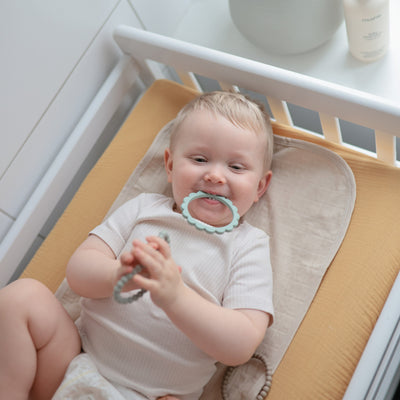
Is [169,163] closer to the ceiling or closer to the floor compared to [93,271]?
closer to the ceiling

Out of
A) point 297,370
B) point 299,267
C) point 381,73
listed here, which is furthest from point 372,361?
point 381,73

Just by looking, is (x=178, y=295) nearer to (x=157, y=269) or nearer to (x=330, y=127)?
(x=157, y=269)

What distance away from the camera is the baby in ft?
2.90

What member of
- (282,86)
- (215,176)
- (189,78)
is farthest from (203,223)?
(189,78)

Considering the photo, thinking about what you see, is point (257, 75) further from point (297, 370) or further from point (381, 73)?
point (297, 370)

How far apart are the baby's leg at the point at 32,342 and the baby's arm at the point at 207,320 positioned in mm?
242

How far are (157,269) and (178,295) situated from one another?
9 centimetres

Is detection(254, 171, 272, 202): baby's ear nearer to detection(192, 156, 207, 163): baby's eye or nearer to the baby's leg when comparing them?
detection(192, 156, 207, 163): baby's eye

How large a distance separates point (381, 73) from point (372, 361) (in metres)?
0.70

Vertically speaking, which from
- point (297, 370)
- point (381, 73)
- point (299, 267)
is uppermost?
point (381, 73)

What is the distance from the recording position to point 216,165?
1007 millimetres

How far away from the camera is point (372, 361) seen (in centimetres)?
85

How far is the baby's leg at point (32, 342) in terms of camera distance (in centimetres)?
89

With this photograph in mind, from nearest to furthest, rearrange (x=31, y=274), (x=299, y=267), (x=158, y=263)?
(x=158, y=263) → (x=299, y=267) → (x=31, y=274)
